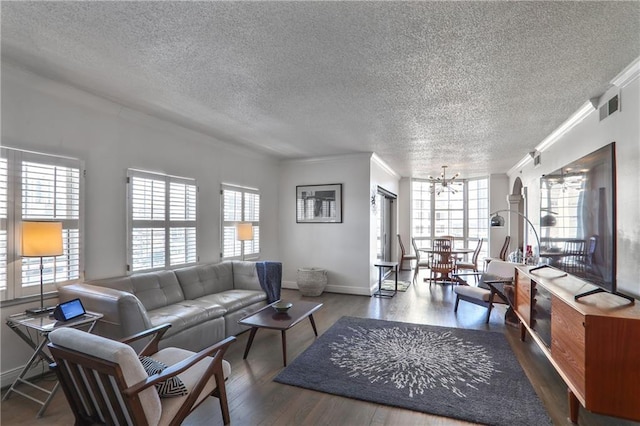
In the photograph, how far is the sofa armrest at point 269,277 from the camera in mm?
4402

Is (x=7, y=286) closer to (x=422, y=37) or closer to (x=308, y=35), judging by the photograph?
(x=308, y=35)

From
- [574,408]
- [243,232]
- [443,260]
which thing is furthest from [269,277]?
[443,260]

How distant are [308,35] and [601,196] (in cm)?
261

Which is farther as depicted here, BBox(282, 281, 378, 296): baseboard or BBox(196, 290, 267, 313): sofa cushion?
BBox(282, 281, 378, 296): baseboard

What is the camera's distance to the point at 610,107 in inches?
111

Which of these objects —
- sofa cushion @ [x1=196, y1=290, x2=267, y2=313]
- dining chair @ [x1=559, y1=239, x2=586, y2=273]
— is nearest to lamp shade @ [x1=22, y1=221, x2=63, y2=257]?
sofa cushion @ [x1=196, y1=290, x2=267, y2=313]

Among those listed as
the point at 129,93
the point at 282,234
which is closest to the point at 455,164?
the point at 282,234

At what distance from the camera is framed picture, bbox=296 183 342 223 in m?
6.17

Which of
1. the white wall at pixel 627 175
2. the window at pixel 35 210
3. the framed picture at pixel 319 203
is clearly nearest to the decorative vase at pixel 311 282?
the framed picture at pixel 319 203

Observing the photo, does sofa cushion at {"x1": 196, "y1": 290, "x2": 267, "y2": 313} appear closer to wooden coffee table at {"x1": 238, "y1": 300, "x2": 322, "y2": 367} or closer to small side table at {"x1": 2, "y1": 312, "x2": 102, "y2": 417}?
wooden coffee table at {"x1": 238, "y1": 300, "x2": 322, "y2": 367}

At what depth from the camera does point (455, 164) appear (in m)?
6.97

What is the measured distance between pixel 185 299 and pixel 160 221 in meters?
1.05

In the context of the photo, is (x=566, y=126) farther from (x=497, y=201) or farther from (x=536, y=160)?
(x=497, y=201)

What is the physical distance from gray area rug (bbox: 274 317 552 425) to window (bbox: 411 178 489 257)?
5.77 m
